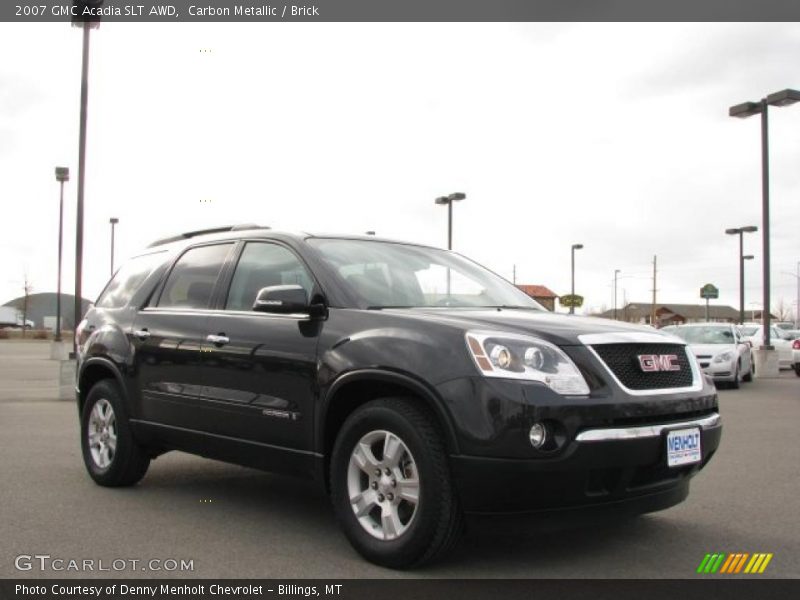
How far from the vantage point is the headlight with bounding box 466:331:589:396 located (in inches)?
149

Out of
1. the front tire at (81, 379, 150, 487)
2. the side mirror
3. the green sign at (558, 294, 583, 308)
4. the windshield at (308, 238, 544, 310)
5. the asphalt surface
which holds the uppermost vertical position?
the green sign at (558, 294, 583, 308)

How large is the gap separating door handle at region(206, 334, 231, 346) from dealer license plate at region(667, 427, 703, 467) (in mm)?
2660

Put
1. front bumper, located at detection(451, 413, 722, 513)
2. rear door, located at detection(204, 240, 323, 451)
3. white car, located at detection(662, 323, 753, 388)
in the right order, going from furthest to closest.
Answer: white car, located at detection(662, 323, 753, 388)
rear door, located at detection(204, 240, 323, 451)
front bumper, located at detection(451, 413, 722, 513)

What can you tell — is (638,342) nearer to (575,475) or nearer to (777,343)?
(575,475)

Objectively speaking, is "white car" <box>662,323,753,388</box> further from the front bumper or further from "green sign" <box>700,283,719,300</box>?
"green sign" <box>700,283,719,300</box>

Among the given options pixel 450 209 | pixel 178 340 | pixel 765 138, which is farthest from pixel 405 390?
pixel 450 209

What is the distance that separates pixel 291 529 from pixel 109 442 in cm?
206

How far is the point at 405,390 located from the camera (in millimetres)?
4105

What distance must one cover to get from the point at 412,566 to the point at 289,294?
1570 millimetres

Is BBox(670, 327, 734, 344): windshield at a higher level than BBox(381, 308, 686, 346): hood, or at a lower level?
lower

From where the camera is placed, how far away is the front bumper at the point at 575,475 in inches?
144

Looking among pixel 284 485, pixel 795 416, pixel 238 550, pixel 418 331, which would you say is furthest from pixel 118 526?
pixel 795 416

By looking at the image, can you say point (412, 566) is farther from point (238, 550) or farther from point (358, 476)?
point (238, 550)

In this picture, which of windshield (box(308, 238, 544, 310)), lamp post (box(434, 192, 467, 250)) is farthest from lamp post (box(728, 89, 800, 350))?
windshield (box(308, 238, 544, 310))
